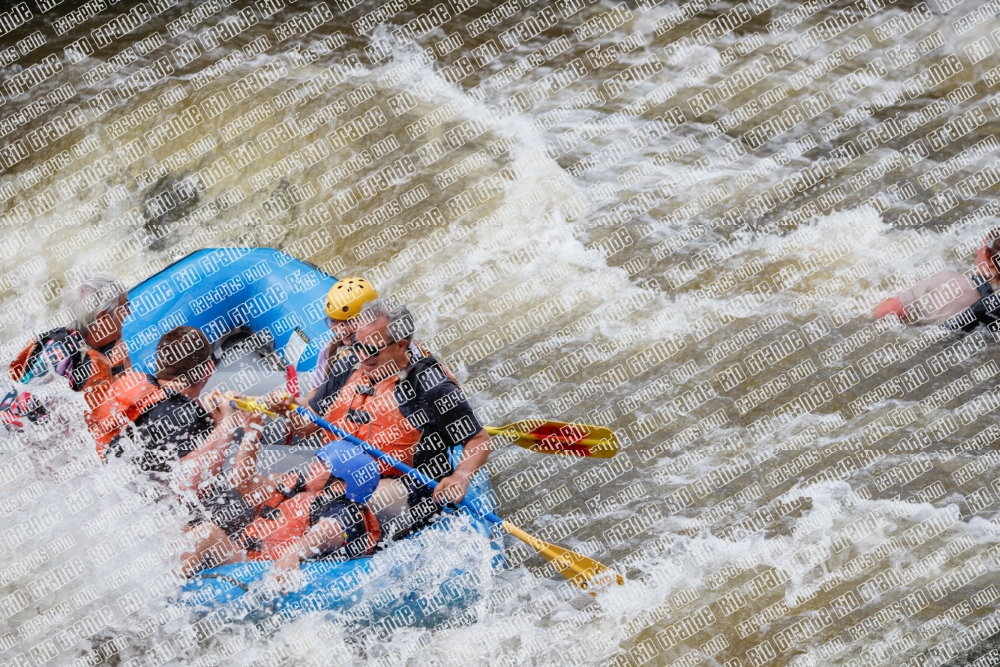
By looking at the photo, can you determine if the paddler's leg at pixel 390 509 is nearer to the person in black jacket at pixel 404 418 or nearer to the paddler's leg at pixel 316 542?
the person in black jacket at pixel 404 418

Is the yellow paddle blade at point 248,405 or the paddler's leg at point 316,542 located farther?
the yellow paddle blade at point 248,405

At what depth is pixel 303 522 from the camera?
3785mm

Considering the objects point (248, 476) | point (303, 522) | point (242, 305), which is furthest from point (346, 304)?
point (242, 305)

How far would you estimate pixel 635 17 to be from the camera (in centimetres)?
709

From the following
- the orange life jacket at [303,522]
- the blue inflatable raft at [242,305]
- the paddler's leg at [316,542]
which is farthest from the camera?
the blue inflatable raft at [242,305]

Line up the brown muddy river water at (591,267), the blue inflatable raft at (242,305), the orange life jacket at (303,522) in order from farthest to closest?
1. the blue inflatable raft at (242,305)
2. the brown muddy river water at (591,267)
3. the orange life jacket at (303,522)

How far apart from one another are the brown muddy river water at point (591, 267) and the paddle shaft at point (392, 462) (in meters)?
0.14

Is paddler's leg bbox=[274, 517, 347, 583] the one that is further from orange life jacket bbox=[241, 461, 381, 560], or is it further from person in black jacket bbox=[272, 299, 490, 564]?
person in black jacket bbox=[272, 299, 490, 564]

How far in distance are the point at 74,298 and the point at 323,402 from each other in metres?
1.19

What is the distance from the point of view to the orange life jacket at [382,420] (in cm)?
389

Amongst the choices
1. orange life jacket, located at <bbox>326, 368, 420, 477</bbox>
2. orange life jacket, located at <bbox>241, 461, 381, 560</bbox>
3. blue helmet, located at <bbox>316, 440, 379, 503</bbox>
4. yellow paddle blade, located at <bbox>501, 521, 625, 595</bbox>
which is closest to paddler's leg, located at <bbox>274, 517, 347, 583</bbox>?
orange life jacket, located at <bbox>241, 461, 381, 560</bbox>

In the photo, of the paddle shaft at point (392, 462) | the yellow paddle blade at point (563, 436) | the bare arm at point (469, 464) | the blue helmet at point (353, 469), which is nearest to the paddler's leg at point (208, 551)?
the blue helmet at point (353, 469)

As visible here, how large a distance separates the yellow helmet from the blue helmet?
2.06 ft

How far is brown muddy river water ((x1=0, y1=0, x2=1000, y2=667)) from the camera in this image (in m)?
4.00
